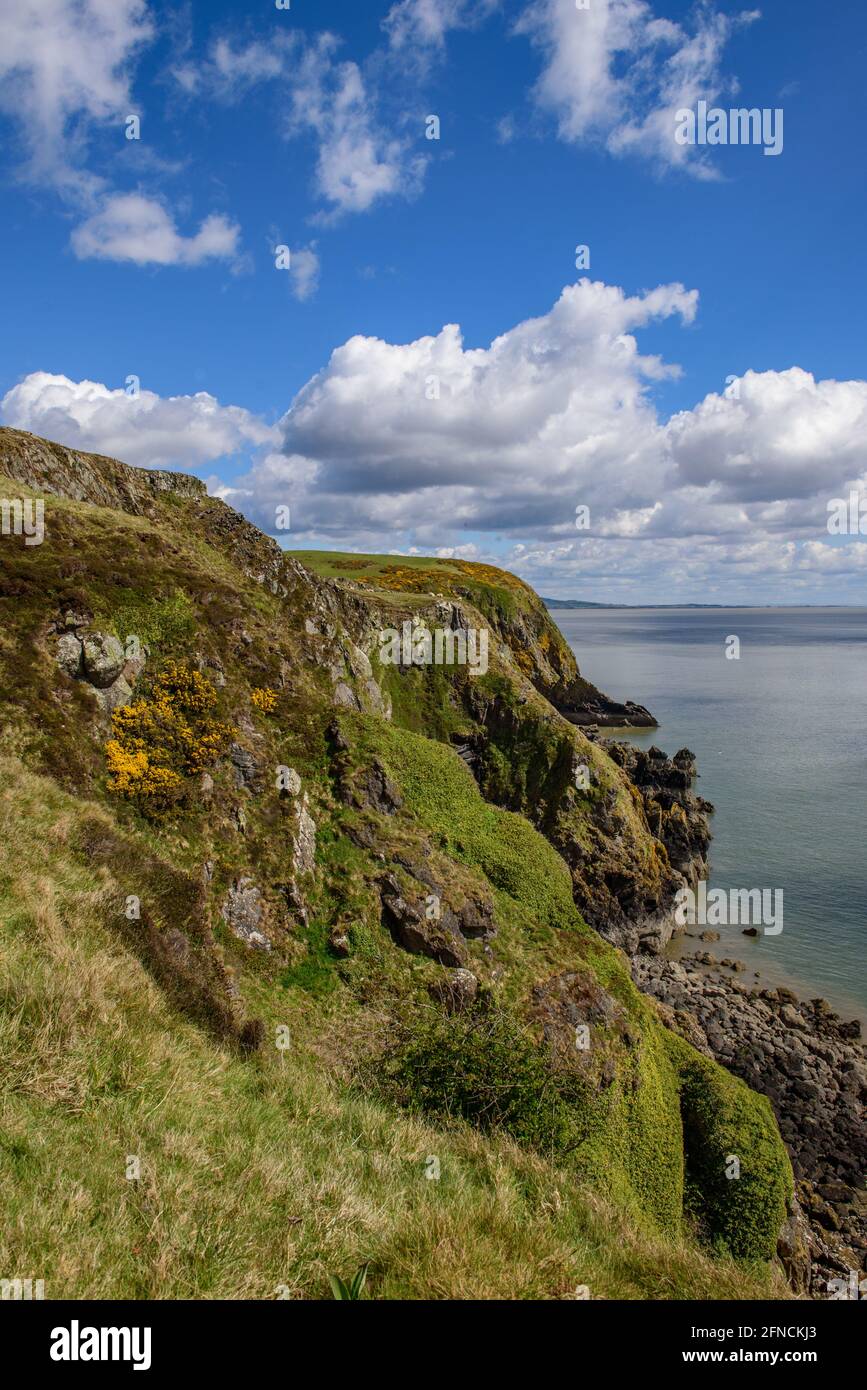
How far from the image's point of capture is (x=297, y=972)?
2184 cm

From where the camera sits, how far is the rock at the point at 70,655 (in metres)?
25.3

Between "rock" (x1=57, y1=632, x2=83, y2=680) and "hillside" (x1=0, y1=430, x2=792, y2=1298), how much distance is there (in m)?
0.08

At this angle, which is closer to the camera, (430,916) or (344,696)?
(430,916)

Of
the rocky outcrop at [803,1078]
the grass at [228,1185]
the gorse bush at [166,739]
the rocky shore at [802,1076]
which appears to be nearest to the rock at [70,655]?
the gorse bush at [166,739]

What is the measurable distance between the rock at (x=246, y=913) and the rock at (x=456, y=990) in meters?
5.95

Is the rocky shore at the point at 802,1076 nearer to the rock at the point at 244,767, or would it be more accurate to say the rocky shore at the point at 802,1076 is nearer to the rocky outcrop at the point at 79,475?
the rock at the point at 244,767

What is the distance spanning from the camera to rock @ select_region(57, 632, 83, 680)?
25.3 m

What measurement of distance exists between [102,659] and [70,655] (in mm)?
1102

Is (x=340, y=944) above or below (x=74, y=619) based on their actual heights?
below

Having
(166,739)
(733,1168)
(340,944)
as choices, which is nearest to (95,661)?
(166,739)

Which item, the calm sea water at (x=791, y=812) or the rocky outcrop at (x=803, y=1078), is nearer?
the rocky outcrop at (x=803, y=1078)

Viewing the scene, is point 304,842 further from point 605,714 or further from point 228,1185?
point 605,714
